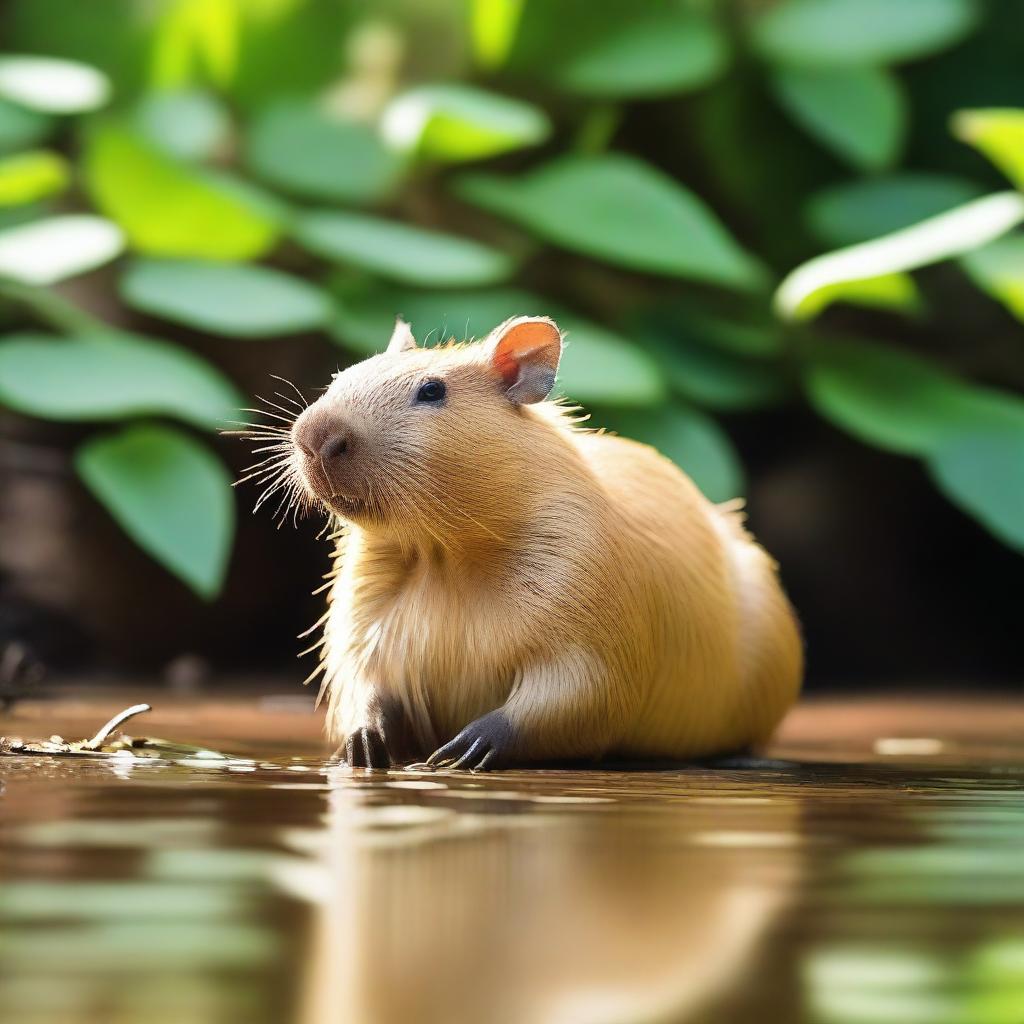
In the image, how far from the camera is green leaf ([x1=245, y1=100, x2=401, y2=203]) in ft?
22.7

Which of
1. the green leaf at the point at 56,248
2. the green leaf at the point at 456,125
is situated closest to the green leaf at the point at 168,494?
the green leaf at the point at 56,248

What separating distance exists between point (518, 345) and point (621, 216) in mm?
3508

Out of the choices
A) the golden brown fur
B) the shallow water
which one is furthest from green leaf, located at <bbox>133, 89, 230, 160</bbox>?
the shallow water

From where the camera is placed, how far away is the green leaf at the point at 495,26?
7219 millimetres

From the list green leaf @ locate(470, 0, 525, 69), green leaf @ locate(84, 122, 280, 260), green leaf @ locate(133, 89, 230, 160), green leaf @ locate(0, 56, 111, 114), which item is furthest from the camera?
green leaf @ locate(470, 0, 525, 69)

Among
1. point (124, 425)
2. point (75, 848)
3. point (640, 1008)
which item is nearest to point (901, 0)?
point (124, 425)

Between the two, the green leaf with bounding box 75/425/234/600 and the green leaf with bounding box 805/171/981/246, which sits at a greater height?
the green leaf with bounding box 805/171/981/246

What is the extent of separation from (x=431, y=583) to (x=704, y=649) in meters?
0.57

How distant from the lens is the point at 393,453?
3.00m

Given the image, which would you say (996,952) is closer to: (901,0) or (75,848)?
(75,848)

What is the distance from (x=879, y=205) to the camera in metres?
→ 7.11

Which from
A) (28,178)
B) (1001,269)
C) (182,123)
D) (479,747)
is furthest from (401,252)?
(479,747)

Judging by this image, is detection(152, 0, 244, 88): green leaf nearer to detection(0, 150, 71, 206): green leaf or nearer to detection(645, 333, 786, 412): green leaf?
detection(0, 150, 71, 206): green leaf

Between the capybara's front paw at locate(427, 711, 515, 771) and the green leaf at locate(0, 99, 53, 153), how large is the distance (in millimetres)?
4714
